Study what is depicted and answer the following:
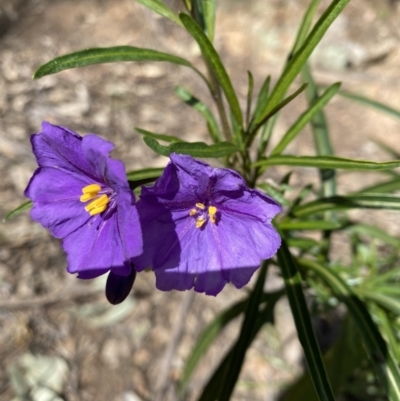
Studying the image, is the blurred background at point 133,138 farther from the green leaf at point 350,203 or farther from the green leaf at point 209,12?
the green leaf at point 209,12

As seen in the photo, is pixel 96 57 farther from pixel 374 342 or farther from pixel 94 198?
pixel 374 342

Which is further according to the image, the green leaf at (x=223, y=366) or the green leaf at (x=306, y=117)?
the green leaf at (x=223, y=366)

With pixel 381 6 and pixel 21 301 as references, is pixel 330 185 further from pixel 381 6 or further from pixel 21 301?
pixel 381 6

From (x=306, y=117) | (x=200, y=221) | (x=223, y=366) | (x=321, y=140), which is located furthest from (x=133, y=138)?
(x=200, y=221)

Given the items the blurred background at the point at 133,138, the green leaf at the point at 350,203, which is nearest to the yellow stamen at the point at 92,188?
the green leaf at the point at 350,203

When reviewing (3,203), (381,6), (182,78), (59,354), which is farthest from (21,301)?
(381,6)

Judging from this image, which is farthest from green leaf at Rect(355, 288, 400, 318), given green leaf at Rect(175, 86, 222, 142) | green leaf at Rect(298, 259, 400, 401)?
green leaf at Rect(175, 86, 222, 142)
